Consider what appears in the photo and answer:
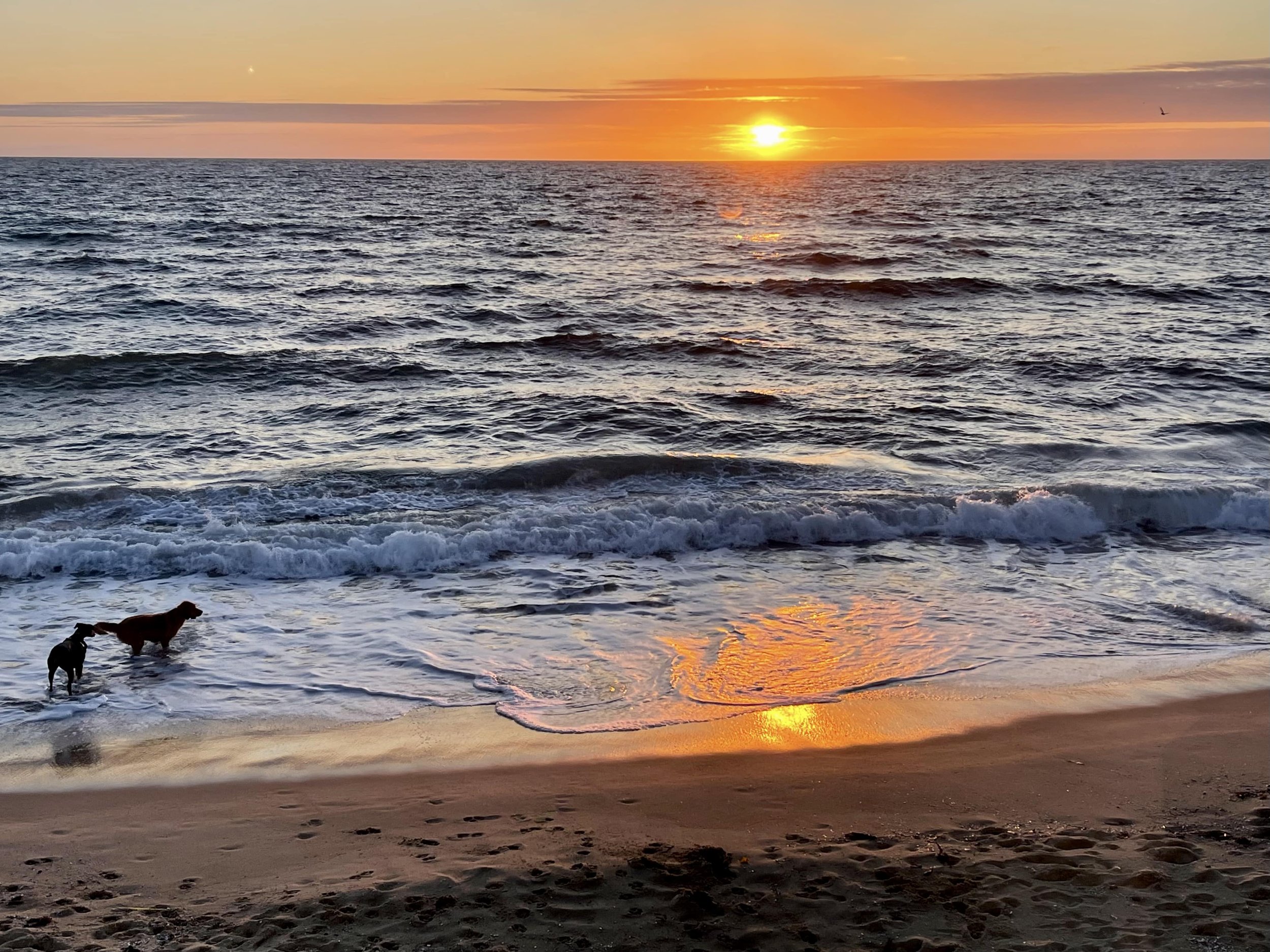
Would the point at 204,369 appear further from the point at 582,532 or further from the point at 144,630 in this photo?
the point at 144,630

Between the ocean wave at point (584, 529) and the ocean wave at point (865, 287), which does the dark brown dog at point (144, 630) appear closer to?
the ocean wave at point (584, 529)

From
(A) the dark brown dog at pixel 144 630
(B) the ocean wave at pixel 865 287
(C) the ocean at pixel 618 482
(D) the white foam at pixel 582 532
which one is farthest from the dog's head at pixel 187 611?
(B) the ocean wave at pixel 865 287

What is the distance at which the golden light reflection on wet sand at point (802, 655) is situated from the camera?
671 centimetres

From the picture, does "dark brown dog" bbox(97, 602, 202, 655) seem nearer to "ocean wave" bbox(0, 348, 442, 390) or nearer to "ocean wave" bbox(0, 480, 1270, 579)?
"ocean wave" bbox(0, 480, 1270, 579)

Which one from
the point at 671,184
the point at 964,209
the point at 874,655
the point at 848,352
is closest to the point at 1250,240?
the point at 964,209

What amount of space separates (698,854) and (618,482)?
7822 mm

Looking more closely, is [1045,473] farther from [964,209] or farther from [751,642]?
[964,209]

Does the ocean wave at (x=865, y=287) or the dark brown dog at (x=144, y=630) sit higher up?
the ocean wave at (x=865, y=287)

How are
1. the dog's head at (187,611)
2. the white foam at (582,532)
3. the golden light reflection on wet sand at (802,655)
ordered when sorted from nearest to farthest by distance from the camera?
1. the golden light reflection on wet sand at (802,655)
2. the dog's head at (187,611)
3. the white foam at (582,532)

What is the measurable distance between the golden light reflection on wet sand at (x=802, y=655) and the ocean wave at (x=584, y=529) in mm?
2135

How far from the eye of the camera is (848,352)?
64.6 feet

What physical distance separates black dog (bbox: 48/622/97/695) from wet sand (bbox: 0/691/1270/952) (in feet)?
4.53

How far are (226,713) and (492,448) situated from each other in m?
7.26

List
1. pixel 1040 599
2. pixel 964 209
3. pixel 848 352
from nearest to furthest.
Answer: pixel 1040 599, pixel 848 352, pixel 964 209
